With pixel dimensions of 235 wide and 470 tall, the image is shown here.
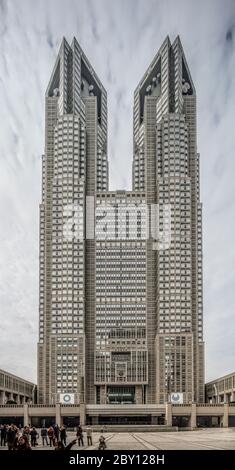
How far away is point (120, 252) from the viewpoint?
145875mm

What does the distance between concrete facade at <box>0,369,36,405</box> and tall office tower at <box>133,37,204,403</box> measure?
2594 cm

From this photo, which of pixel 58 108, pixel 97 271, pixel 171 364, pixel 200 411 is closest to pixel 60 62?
pixel 58 108

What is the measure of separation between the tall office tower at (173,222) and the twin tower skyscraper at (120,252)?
0.22 metres

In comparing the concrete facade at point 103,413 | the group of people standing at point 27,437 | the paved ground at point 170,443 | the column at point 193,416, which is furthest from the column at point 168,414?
the group of people standing at point 27,437

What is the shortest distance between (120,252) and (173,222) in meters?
12.5

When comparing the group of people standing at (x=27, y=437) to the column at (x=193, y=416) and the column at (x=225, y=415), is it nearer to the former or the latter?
the column at (x=193, y=416)

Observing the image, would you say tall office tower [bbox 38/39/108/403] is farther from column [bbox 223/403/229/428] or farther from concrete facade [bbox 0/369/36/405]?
column [bbox 223/403/229/428]

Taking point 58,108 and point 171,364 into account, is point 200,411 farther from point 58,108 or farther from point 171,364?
point 58,108

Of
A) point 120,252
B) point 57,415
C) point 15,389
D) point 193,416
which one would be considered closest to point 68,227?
point 120,252

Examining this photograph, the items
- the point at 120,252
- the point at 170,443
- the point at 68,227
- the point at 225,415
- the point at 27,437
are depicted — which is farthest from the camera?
the point at 68,227

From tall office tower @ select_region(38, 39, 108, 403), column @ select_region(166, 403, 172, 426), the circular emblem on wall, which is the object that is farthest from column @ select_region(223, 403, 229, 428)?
the circular emblem on wall

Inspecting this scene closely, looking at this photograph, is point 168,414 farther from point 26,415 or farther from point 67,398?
point 67,398
